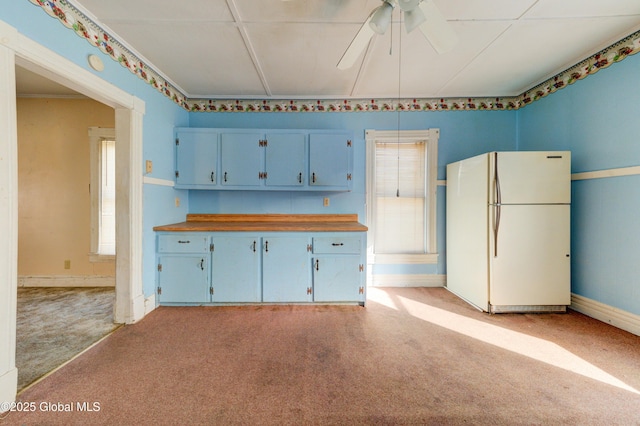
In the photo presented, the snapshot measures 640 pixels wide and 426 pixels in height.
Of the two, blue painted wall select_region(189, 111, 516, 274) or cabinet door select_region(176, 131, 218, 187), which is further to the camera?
blue painted wall select_region(189, 111, 516, 274)

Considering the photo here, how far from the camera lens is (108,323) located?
2.44 m

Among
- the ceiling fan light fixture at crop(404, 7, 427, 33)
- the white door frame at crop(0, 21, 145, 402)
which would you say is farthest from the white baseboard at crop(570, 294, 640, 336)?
the white door frame at crop(0, 21, 145, 402)

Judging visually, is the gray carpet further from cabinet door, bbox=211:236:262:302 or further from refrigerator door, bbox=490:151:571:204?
refrigerator door, bbox=490:151:571:204

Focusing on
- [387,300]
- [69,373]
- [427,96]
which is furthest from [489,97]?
[69,373]

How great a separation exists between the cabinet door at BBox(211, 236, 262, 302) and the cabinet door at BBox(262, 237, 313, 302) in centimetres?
10

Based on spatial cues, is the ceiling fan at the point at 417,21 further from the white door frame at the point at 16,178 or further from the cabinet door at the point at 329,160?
the white door frame at the point at 16,178

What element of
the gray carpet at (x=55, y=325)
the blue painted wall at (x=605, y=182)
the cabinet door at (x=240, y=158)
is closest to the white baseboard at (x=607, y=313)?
the blue painted wall at (x=605, y=182)

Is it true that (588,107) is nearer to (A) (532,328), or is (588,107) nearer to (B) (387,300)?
(A) (532,328)

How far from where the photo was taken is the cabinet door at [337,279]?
2844 millimetres

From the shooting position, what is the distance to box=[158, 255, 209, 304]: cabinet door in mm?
2809

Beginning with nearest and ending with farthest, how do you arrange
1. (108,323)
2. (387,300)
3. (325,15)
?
(325,15) → (108,323) → (387,300)

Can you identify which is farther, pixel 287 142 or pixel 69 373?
pixel 287 142

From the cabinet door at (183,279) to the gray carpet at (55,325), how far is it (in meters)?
0.53

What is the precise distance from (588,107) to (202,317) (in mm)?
4350
